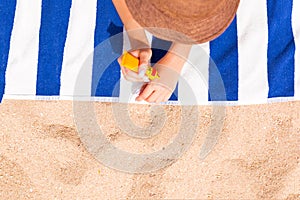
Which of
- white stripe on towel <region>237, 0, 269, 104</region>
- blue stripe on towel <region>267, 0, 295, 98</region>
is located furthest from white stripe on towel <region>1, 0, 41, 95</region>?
blue stripe on towel <region>267, 0, 295, 98</region>

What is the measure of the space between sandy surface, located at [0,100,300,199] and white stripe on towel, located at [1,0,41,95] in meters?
0.06

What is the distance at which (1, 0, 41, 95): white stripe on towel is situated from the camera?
143 centimetres

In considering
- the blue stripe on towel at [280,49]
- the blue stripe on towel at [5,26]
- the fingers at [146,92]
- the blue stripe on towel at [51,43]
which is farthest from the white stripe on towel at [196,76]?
the blue stripe on towel at [5,26]

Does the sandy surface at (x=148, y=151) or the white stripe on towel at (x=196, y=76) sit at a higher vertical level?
the white stripe on towel at (x=196, y=76)

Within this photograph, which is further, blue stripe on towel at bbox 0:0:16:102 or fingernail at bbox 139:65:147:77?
blue stripe on towel at bbox 0:0:16:102

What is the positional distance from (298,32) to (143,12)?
664 mm

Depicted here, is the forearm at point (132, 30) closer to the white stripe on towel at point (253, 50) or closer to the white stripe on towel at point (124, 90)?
the white stripe on towel at point (124, 90)

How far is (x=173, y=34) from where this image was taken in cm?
111

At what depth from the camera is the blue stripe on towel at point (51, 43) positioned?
4.69ft

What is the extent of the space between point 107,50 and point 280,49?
0.57m

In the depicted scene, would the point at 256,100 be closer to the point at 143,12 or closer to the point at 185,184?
the point at 185,184

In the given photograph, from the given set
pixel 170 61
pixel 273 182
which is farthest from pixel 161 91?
pixel 273 182

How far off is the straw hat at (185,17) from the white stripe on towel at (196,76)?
0.30 meters

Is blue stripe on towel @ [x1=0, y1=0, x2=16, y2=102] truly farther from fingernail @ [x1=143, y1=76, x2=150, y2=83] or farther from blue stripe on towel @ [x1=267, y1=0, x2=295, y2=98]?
blue stripe on towel @ [x1=267, y1=0, x2=295, y2=98]
